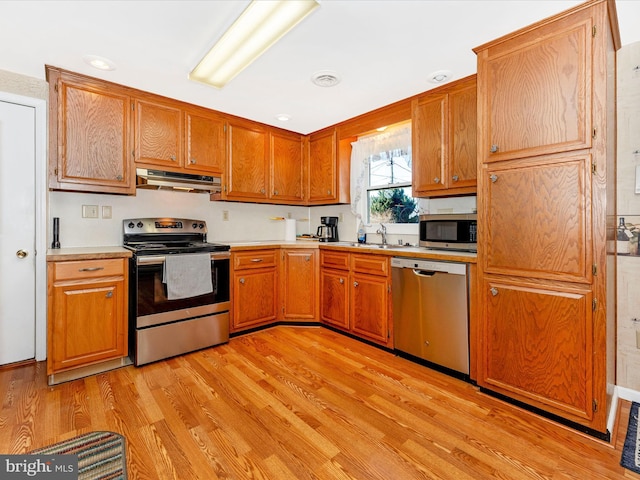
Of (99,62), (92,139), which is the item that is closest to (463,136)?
(99,62)

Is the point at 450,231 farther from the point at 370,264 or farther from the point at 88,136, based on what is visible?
the point at 88,136

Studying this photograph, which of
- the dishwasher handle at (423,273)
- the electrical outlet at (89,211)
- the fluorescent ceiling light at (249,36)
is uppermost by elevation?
the fluorescent ceiling light at (249,36)

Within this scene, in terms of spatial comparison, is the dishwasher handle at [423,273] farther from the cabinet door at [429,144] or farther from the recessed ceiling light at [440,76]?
the recessed ceiling light at [440,76]

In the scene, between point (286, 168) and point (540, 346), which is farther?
point (286, 168)

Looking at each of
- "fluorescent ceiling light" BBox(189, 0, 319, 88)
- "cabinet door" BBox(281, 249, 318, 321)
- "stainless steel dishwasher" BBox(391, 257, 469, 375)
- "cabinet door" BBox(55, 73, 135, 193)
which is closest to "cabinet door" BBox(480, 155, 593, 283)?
"stainless steel dishwasher" BBox(391, 257, 469, 375)

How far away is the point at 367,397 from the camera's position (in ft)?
6.76

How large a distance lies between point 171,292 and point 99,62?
5.90ft

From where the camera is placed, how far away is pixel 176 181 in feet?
9.68

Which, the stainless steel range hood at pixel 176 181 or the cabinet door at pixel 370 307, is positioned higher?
the stainless steel range hood at pixel 176 181

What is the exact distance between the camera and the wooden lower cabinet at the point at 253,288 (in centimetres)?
314

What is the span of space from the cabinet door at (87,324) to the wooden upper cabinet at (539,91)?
291cm

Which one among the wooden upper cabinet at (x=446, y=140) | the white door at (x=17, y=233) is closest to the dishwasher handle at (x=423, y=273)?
the wooden upper cabinet at (x=446, y=140)

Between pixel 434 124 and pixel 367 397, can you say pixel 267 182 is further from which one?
pixel 367 397

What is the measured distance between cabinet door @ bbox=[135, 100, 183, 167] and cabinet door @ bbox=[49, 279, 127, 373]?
1180mm
